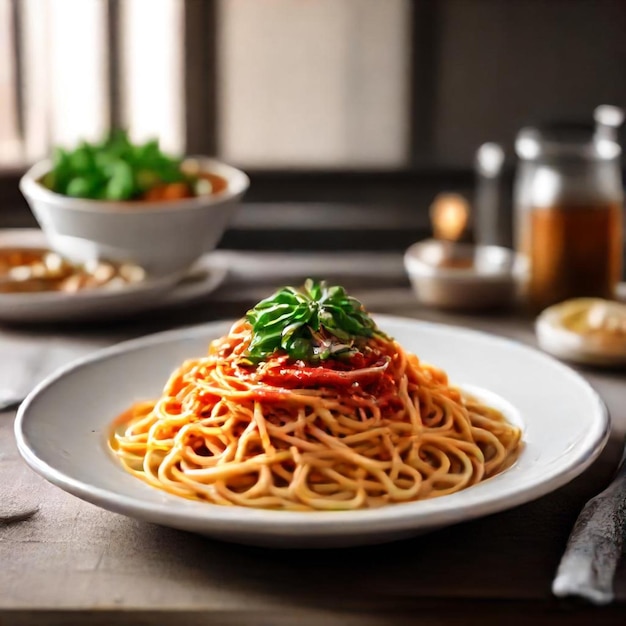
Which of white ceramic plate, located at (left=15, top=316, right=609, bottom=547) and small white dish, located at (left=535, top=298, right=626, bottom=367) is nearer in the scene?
white ceramic plate, located at (left=15, top=316, right=609, bottom=547)

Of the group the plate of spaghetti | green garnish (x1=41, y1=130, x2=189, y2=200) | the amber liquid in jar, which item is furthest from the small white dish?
green garnish (x1=41, y1=130, x2=189, y2=200)

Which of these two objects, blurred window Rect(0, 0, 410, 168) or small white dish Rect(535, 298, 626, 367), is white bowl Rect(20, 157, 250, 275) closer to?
small white dish Rect(535, 298, 626, 367)

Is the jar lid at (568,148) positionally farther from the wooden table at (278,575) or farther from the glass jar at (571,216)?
the wooden table at (278,575)

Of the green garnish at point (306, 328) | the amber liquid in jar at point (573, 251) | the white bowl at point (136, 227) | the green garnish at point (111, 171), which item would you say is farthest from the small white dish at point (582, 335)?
the green garnish at point (111, 171)

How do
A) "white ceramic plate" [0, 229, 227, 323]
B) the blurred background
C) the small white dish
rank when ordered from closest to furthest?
the small white dish, "white ceramic plate" [0, 229, 227, 323], the blurred background

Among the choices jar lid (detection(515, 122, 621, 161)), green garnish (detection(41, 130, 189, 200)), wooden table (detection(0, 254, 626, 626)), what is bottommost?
wooden table (detection(0, 254, 626, 626))

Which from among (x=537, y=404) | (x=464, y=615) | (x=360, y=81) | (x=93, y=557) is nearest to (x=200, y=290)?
(x=537, y=404)
